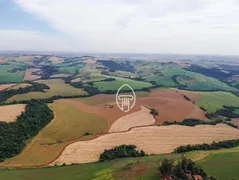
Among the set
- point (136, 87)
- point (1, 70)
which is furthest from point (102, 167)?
point (1, 70)

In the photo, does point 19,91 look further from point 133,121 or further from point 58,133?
point 133,121

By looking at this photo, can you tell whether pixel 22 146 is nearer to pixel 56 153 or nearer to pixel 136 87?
pixel 56 153

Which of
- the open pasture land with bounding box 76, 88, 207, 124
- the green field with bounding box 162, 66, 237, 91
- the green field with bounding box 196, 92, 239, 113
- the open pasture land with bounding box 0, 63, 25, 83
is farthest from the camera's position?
the open pasture land with bounding box 0, 63, 25, 83

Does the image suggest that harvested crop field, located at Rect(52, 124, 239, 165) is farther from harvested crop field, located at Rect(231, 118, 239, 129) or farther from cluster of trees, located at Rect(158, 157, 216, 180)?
cluster of trees, located at Rect(158, 157, 216, 180)

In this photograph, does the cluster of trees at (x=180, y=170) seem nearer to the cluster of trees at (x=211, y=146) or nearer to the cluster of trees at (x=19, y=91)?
the cluster of trees at (x=211, y=146)

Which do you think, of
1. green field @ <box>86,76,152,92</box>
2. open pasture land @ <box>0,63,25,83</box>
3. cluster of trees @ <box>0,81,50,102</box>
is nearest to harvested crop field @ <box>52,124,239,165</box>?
cluster of trees @ <box>0,81,50,102</box>

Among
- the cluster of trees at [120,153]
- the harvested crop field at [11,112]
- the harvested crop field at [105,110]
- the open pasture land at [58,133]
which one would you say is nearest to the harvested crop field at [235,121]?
the harvested crop field at [105,110]
